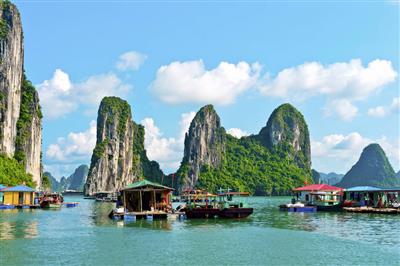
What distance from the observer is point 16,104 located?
108 m

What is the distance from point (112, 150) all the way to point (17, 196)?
10563 cm

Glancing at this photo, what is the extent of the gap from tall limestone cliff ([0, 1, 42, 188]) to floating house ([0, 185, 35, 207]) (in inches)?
1167

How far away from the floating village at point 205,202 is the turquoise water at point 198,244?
659 centimetres

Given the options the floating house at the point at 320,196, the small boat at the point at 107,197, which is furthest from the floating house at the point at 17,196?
the small boat at the point at 107,197

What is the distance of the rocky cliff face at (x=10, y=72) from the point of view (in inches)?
3932

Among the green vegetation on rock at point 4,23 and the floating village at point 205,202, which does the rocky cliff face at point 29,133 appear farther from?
the floating village at point 205,202

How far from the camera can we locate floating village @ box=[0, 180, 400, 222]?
165 ft

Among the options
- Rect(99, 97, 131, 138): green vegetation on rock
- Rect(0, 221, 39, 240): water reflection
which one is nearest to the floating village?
Rect(0, 221, 39, 240): water reflection

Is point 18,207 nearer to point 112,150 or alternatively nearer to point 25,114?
point 25,114

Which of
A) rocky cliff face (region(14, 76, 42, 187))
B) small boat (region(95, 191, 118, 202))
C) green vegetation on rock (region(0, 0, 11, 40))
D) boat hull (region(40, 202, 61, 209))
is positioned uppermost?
green vegetation on rock (region(0, 0, 11, 40))

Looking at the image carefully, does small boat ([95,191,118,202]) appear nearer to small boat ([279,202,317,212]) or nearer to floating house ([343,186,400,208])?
small boat ([279,202,317,212])

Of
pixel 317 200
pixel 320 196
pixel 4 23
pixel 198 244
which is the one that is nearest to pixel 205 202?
pixel 317 200

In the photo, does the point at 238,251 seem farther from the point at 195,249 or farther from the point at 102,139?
the point at 102,139

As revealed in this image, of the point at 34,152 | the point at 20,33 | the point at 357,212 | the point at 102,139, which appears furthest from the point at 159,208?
the point at 102,139
